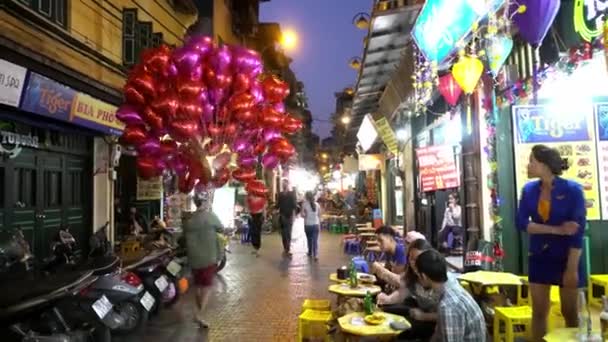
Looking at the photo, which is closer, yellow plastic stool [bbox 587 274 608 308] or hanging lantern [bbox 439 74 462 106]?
yellow plastic stool [bbox 587 274 608 308]

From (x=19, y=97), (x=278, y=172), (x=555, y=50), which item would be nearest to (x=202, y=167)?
(x=19, y=97)

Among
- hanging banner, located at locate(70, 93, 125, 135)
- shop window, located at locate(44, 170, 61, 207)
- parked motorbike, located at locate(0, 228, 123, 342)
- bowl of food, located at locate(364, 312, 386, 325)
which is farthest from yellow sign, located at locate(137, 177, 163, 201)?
bowl of food, located at locate(364, 312, 386, 325)

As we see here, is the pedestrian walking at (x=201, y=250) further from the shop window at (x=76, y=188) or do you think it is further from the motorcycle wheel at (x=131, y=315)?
the shop window at (x=76, y=188)

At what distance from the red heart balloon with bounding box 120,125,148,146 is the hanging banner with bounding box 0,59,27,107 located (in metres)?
2.07

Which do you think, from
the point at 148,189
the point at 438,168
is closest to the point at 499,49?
the point at 438,168

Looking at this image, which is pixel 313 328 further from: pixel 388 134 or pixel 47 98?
pixel 388 134

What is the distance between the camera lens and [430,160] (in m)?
11.7

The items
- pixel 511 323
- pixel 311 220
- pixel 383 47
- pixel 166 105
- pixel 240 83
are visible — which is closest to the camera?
pixel 511 323

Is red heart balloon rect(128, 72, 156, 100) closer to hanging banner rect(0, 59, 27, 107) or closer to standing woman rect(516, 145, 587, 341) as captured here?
hanging banner rect(0, 59, 27, 107)

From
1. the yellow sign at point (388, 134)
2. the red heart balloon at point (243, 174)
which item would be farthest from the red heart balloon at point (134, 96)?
the yellow sign at point (388, 134)

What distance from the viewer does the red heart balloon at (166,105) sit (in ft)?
30.0

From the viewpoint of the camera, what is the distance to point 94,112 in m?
10.9

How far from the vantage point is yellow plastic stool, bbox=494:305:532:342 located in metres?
5.80

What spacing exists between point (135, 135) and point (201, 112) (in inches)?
55.8
